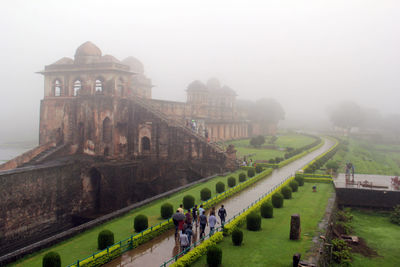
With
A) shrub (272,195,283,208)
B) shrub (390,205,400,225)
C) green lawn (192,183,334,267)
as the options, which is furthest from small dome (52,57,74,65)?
shrub (390,205,400,225)

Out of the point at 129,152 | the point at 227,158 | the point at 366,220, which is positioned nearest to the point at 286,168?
the point at 227,158

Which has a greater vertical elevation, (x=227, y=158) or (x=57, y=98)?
(x=57, y=98)

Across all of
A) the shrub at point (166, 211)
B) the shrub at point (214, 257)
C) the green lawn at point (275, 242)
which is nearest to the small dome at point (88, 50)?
the shrub at point (166, 211)

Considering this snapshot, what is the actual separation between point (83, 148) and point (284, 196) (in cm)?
2193

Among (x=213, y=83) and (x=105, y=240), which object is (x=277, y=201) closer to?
(x=105, y=240)

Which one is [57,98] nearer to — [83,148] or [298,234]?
[83,148]

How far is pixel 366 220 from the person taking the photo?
24406 mm

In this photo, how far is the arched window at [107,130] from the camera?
3500cm

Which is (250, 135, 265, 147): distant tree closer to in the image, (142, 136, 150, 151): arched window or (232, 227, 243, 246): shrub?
(142, 136, 150, 151): arched window

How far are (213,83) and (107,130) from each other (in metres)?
48.1

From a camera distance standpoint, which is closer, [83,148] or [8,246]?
[8,246]

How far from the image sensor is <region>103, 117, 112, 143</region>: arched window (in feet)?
115

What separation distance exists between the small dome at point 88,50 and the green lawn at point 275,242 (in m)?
26.8

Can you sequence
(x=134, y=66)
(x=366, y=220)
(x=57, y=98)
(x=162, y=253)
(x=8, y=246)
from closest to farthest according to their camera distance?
(x=162, y=253) < (x=8, y=246) < (x=366, y=220) < (x=57, y=98) < (x=134, y=66)
